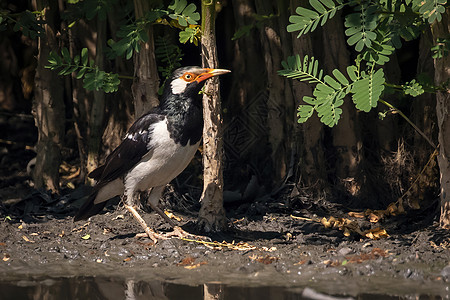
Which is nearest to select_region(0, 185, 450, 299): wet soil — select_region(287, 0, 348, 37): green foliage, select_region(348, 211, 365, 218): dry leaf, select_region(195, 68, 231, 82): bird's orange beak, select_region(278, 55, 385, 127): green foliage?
select_region(348, 211, 365, 218): dry leaf

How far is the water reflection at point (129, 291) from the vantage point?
4941 mm

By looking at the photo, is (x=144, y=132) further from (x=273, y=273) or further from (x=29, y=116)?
(x=29, y=116)

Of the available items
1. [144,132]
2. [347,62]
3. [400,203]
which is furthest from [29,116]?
[400,203]

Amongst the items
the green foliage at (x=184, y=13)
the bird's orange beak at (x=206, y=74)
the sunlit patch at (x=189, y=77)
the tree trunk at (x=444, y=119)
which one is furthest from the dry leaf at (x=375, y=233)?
the green foliage at (x=184, y=13)

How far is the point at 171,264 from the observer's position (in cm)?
588

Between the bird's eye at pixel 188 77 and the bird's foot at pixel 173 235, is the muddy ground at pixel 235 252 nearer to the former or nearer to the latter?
the bird's foot at pixel 173 235

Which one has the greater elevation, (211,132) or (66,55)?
(66,55)

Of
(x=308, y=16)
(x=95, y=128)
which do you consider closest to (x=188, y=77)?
(x=308, y=16)

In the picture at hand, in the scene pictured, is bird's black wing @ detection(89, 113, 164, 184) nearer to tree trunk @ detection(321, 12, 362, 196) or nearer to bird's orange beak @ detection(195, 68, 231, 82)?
bird's orange beak @ detection(195, 68, 231, 82)

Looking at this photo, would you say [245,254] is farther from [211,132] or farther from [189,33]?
[189,33]

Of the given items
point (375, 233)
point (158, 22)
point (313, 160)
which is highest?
point (158, 22)

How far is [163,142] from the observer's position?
20.6 ft

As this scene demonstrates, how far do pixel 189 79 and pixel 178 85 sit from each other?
4.9 inches

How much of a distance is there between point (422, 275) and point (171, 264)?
1.89 metres
